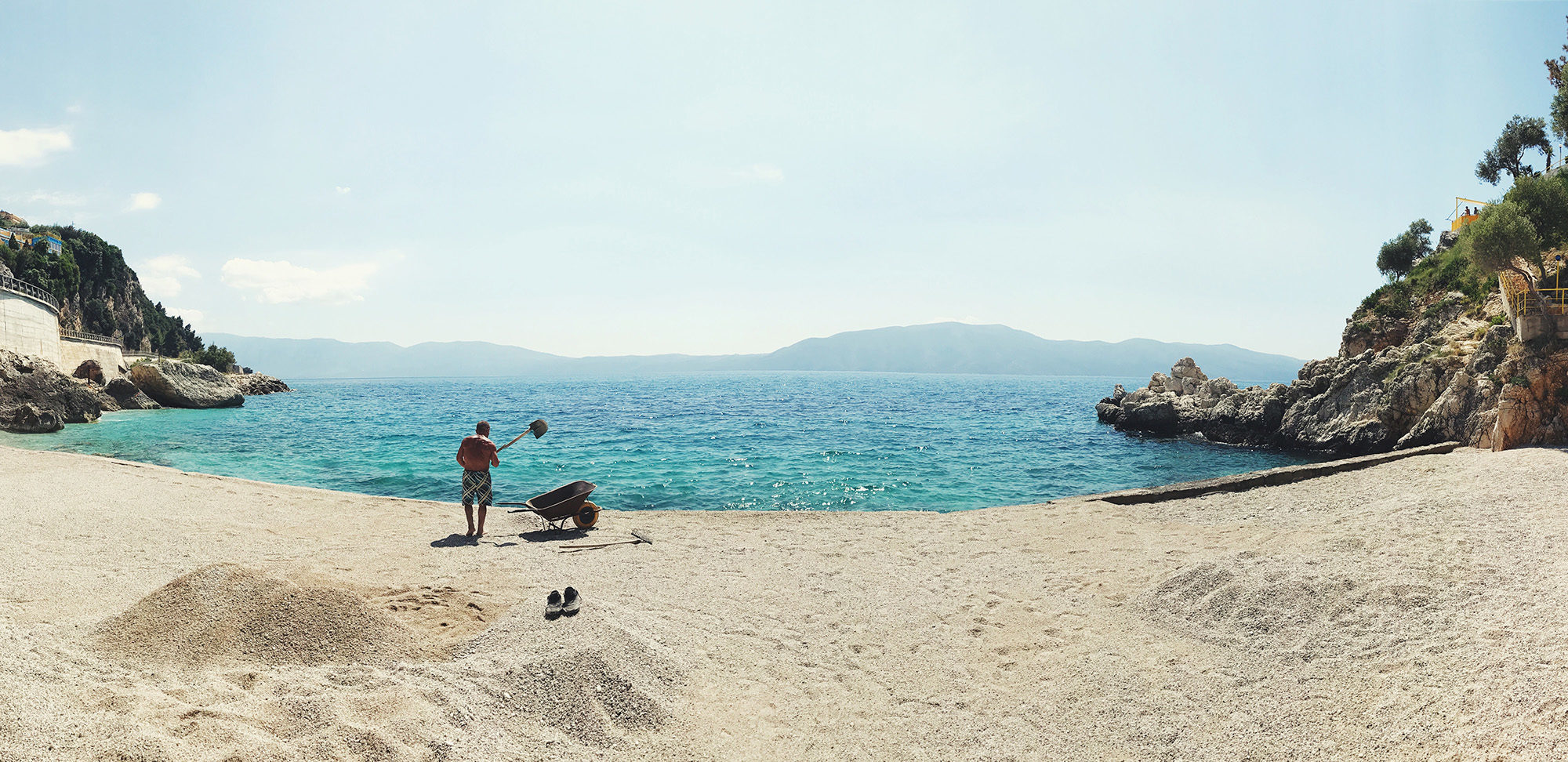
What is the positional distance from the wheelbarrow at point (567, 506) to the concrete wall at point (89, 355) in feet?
183

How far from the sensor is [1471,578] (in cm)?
726

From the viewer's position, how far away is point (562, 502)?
12234 mm

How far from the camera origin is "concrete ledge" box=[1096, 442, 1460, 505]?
15125 mm

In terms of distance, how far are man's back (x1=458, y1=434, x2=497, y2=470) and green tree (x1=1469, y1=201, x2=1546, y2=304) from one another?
2907 centimetres

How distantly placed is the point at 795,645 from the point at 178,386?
62.4 metres

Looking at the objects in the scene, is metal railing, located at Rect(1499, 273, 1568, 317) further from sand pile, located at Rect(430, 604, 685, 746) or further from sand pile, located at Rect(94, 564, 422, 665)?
sand pile, located at Rect(94, 564, 422, 665)

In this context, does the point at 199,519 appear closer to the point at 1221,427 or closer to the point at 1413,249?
the point at 1221,427

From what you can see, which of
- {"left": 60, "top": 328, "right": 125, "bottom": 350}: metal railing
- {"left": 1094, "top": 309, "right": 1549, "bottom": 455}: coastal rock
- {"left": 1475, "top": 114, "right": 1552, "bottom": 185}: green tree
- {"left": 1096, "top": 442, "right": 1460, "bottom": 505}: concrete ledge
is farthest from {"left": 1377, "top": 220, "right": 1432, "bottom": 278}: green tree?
{"left": 60, "top": 328, "right": 125, "bottom": 350}: metal railing

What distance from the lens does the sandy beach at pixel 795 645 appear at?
4762mm

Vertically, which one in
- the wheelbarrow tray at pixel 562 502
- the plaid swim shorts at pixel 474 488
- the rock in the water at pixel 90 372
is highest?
the rock in the water at pixel 90 372

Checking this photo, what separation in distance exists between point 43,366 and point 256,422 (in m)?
9.05

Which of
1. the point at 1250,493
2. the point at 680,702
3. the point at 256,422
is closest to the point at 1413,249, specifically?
the point at 1250,493

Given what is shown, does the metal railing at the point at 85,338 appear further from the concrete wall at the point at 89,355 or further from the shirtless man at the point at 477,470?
the shirtless man at the point at 477,470

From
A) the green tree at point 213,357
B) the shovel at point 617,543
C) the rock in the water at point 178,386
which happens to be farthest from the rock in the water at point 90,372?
the shovel at point 617,543
